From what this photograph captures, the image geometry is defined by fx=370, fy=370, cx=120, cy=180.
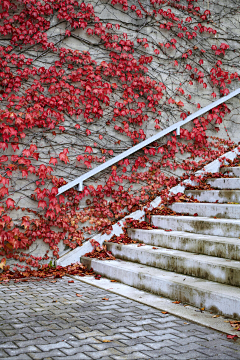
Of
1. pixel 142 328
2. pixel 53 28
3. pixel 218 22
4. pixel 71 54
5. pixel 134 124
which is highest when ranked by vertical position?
pixel 218 22

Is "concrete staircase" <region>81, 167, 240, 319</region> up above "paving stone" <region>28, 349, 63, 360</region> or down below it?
above

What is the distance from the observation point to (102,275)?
4523 millimetres

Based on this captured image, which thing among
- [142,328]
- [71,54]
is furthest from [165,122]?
[142,328]

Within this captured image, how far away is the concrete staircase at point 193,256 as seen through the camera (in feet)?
10.3

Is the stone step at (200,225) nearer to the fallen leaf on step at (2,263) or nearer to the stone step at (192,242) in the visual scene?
the stone step at (192,242)

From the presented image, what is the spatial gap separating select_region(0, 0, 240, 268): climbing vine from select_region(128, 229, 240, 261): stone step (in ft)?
2.48

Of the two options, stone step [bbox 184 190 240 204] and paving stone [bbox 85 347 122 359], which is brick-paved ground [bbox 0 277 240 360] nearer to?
paving stone [bbox 85 347 122 359]

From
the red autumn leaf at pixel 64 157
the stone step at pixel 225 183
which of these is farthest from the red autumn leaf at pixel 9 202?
the stone step at pixel 225 183

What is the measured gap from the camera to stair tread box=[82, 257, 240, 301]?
2989 millimetres

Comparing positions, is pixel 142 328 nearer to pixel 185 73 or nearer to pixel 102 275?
pixel 102 275

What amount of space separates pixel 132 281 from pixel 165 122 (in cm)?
277

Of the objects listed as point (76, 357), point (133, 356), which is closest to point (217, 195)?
point (133, 356)

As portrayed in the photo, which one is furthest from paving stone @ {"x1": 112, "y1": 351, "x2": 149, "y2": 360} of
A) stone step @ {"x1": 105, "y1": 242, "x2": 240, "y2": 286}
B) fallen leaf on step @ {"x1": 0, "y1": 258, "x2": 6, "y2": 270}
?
fallen leaf on step @ {"x1": 0, "y1": 258, "x2": 6, "y2": 270}

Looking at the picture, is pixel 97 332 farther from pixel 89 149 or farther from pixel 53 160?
pixel 89 149
